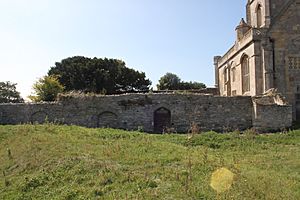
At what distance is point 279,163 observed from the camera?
496 inches

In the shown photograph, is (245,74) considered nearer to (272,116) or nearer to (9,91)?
(272,116)

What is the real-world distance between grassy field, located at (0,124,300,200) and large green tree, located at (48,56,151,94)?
31226 mm

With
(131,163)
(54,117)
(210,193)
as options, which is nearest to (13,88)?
(54,117)

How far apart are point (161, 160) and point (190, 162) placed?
120 cm

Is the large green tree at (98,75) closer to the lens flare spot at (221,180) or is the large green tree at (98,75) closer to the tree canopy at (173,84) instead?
the tree canopy at (173,84)

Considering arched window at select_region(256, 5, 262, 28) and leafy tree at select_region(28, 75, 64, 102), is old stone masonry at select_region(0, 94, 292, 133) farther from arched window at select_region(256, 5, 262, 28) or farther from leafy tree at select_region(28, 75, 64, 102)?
leafy tree at select_region(28, 75, 64, 102)

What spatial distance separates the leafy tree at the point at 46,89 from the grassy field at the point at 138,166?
22.5 meters

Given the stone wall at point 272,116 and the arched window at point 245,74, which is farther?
the arched window at point 245,74

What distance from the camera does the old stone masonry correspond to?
22562 mm

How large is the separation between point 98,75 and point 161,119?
27.4 metres

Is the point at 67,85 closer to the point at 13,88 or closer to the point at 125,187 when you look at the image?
the point at 13,88

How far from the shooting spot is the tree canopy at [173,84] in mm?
58938

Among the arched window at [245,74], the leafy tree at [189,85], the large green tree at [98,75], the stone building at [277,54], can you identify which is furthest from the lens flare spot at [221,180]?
the leafy tree at [189,85]

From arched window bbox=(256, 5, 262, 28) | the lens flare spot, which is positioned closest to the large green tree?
arched window bbox=(256, 5, 262, 28)
